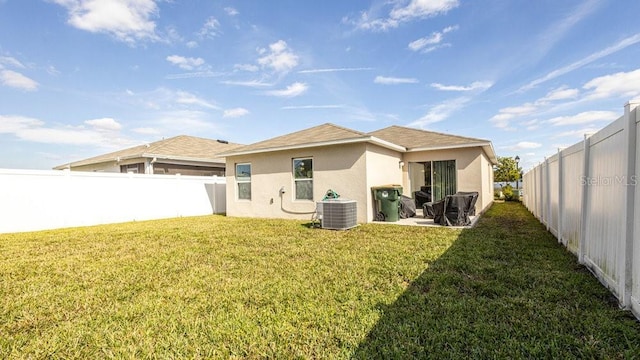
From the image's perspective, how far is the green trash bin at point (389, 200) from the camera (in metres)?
9.55

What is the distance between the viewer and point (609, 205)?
130 inches

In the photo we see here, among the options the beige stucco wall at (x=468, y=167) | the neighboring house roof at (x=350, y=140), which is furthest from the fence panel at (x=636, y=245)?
the beige stucco wall at (x=468, y=167)

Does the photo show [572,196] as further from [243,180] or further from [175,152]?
[175,152]

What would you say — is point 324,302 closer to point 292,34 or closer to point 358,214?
point 358,214

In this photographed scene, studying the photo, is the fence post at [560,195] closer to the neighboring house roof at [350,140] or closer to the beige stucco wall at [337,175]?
the neighboring house roof at [350,140]

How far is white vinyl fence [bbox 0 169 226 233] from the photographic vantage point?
28.4ft

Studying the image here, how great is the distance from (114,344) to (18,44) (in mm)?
13333

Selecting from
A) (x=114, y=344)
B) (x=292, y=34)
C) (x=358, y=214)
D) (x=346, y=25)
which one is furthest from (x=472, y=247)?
(x=292, y=34)

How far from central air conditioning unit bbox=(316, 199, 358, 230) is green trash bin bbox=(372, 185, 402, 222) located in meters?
1.52

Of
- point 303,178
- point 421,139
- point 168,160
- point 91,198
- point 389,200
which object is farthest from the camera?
point 168,160

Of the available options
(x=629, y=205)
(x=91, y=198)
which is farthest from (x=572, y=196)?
(x=91, y=198)

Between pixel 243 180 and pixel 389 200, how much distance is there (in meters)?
6.44

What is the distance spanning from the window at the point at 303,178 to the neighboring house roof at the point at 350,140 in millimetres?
736

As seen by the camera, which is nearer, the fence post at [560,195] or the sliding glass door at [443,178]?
the fence post at [560,195]
